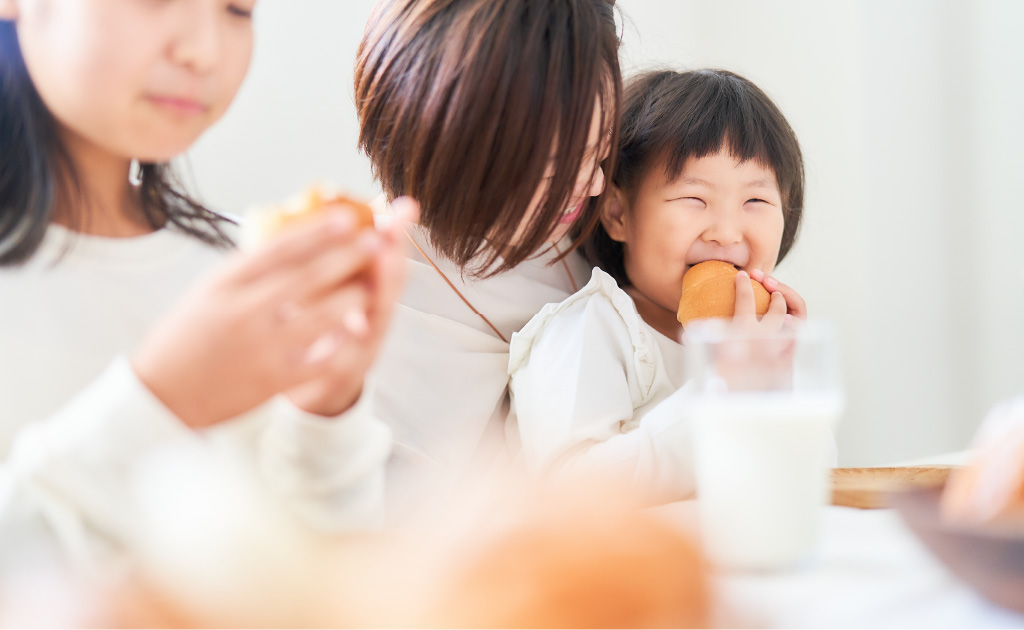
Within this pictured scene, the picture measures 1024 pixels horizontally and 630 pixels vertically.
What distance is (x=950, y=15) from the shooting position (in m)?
2.46

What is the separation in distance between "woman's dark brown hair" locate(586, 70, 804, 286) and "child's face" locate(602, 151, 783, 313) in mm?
19

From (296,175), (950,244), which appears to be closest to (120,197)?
(296,175)

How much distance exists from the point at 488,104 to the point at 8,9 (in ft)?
1.67

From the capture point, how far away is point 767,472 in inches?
24.0

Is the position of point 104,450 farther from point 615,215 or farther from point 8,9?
point 615,215

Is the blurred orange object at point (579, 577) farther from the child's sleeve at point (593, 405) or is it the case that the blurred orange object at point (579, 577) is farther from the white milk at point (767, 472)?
the child's sleeve at point (593, 405)

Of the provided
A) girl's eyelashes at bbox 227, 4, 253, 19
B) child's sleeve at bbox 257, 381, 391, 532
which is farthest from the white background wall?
child's sleeve at bbox 257, 381, 391, 532

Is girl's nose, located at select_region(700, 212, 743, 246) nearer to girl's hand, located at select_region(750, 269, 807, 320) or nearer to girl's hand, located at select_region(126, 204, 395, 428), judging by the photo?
girl's hand, located at select_region(750, 269, 807, 320)

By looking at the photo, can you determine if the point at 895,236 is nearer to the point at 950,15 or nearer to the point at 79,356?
the point at 950,15

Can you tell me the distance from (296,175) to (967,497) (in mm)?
1151

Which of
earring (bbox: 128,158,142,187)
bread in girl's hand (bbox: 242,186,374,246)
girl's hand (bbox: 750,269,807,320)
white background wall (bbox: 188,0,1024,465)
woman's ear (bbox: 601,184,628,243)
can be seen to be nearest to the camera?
bread in girl's hand (bbox: 242,186,374,246)

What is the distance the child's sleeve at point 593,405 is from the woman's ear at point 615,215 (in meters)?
0.15

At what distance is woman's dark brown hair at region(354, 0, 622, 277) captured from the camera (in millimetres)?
1014

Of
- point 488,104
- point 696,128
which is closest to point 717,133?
point 696,128
